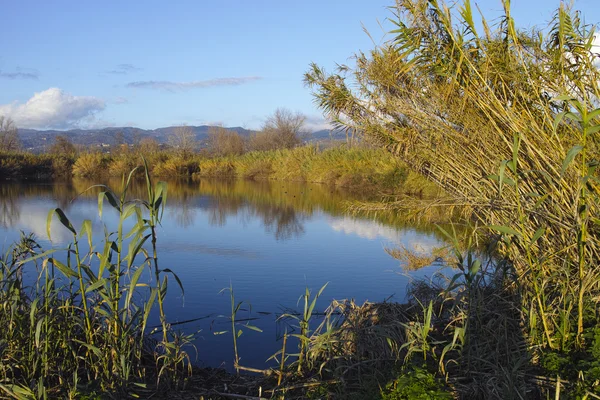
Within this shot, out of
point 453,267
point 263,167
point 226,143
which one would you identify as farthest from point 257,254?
point 226,143

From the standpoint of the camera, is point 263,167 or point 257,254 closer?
point 257,254

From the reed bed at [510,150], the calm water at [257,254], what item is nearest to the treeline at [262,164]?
the calm water at [257,254]

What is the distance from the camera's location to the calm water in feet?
18.1

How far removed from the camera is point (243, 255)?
903 centimetres

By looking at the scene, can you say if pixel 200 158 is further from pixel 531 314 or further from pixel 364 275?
pixel 531 314

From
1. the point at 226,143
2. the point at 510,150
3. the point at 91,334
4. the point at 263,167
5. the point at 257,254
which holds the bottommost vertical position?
the point at 257,254

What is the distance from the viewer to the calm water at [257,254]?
5531 millimetres

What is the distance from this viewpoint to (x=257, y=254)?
29.8ft

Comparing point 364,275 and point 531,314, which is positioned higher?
point 531,314

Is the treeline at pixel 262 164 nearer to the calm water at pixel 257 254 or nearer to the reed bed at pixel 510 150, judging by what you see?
the calm water at pixel 257 254

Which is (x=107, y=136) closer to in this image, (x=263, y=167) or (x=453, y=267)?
(x=263, y=167)

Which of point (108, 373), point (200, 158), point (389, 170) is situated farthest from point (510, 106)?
point (200, 158)

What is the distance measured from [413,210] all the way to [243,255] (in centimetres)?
454

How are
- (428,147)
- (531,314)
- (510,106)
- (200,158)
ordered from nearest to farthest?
(531,314) < (510,106) < (428,147) < (200,158)
